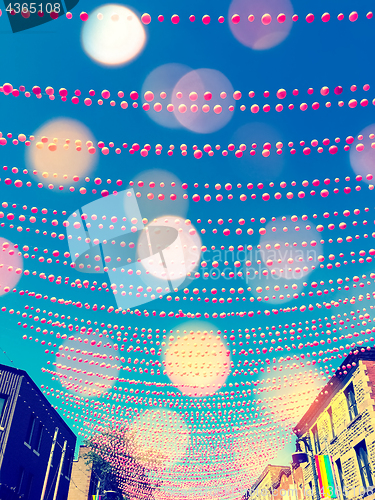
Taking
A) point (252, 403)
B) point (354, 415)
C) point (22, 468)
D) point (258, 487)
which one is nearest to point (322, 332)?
point (252, 403)

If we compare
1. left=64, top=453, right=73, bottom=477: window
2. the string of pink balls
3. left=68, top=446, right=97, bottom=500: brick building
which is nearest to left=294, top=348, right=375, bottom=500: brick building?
the string of pink balls

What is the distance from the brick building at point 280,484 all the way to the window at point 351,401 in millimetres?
8675

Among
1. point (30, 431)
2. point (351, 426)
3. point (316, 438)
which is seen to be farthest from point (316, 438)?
point (30, 431)

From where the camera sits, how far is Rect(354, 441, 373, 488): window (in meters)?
13.3

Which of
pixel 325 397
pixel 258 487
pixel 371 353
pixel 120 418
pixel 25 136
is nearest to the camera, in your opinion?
pixel 25 136

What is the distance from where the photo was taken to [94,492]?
29.8 metres

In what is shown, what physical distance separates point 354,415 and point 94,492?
982 inches

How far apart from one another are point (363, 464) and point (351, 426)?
1406 millimetres

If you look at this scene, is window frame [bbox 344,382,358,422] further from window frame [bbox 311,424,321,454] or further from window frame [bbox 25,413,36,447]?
window frame [bbox 25,413,36,447]

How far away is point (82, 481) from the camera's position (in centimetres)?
2934

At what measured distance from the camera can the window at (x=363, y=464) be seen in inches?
524

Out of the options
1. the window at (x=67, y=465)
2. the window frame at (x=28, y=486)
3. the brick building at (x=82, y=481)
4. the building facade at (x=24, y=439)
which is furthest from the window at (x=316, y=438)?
the brick building at (x=82, y=481)

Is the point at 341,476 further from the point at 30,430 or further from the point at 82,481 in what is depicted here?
the point at 82,481

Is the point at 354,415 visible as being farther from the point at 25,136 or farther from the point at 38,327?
the point at 25,136
